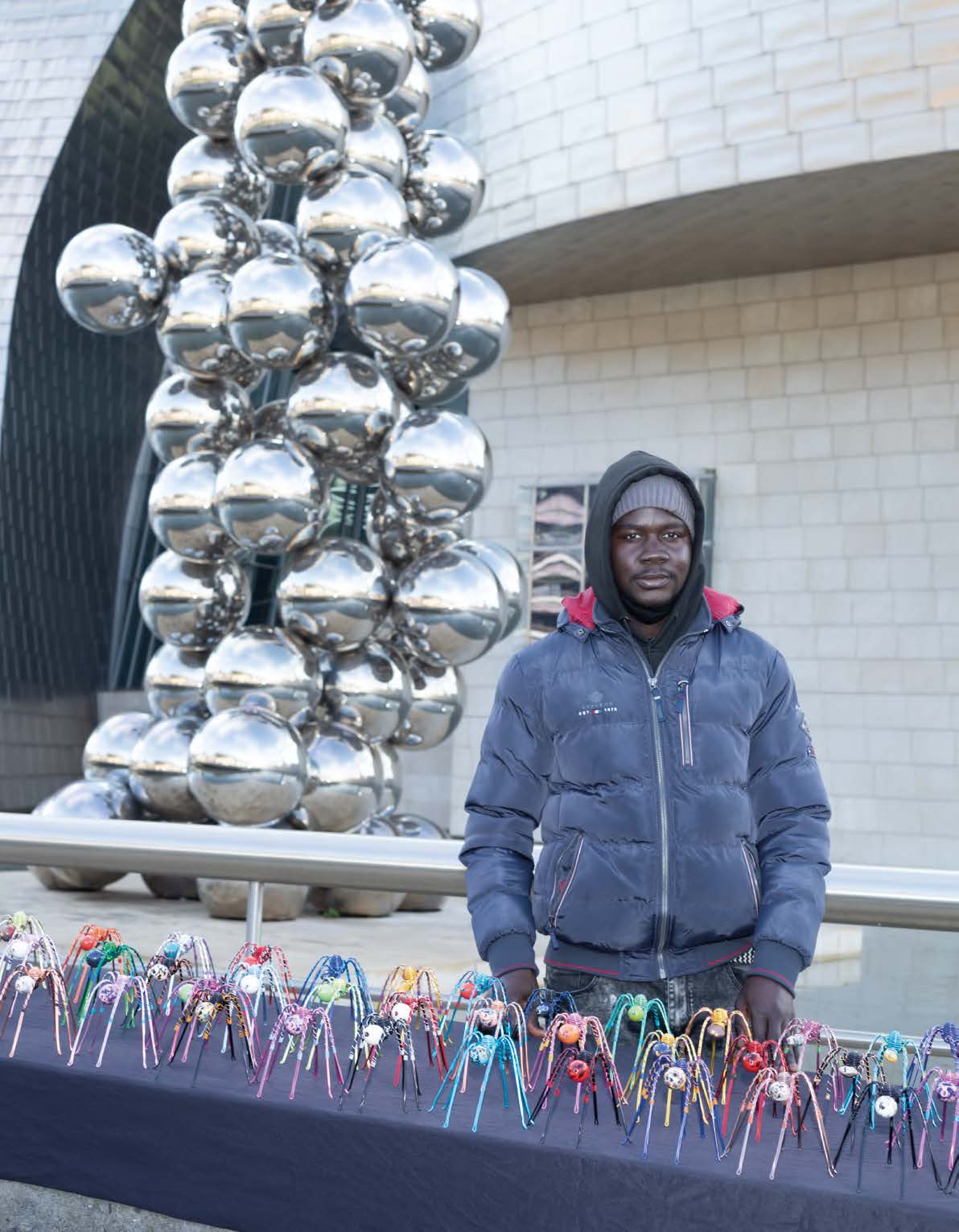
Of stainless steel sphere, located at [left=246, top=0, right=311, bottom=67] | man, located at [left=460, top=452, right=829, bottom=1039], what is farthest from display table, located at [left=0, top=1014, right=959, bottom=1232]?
stainless steel sphere, located at [left=246, top=0, right=311, bottom=67]

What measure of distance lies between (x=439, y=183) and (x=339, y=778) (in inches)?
135

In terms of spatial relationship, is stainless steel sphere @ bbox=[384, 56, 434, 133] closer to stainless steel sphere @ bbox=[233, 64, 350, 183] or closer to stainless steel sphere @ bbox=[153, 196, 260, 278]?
stainless steel sphere @ bbox=[233, 64, 350, 183]

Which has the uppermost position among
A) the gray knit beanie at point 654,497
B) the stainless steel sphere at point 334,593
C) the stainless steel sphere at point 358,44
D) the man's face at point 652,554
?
the stainless steel sphere at point 358,44

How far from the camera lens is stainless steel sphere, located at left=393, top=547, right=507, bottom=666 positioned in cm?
737

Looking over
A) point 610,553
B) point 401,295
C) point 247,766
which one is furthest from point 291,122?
point 610,553

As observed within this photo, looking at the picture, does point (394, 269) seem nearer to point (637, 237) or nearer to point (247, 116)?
point (247, 116)

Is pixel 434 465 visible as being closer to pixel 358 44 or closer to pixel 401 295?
pixel 401 295

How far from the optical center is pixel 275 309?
701 centimetres

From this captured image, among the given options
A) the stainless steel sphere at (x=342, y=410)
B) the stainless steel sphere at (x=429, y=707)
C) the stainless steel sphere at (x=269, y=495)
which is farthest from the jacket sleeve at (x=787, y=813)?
the stainless steel sphere at (x=429, y=707)

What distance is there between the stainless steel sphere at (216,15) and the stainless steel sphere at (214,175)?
600 millimetres

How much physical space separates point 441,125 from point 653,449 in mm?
3860

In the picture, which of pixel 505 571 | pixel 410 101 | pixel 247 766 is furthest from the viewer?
pixel 410 101

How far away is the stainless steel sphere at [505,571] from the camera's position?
25.2 feet

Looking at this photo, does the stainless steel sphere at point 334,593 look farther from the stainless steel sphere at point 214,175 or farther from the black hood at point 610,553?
the black hood at point 610,553
